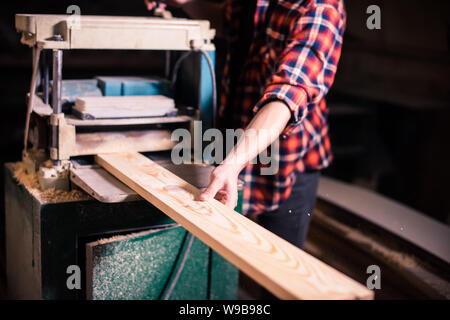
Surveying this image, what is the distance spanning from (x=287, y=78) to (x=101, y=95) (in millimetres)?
721

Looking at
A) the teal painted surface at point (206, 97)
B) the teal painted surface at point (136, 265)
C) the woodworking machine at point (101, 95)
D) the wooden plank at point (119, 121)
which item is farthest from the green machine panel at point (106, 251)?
the teal painted surface at point (206, 97)

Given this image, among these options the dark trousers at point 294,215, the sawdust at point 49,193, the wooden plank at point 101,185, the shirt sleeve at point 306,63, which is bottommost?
the dark trousers at point 294,215

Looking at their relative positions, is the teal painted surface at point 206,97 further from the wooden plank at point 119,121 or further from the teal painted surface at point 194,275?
the teal painted surface at point 194,275

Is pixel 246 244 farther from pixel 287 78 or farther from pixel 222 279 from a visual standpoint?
pixel 222 279

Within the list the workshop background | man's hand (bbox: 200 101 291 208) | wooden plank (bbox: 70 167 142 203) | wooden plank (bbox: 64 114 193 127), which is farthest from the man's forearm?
the workshop background

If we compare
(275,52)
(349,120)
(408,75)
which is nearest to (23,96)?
(349,120)

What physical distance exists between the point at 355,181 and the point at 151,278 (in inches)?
131

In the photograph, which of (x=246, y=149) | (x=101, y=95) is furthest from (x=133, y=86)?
(x=246, y=149)

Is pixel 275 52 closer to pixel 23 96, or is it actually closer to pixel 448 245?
pixel 448 245

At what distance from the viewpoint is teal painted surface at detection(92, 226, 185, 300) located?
1.75m

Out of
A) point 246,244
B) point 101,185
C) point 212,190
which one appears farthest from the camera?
point 101,185

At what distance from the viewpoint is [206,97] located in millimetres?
1980

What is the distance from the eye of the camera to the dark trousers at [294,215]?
1.99m

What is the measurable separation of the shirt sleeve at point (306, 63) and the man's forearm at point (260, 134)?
0.09ft
